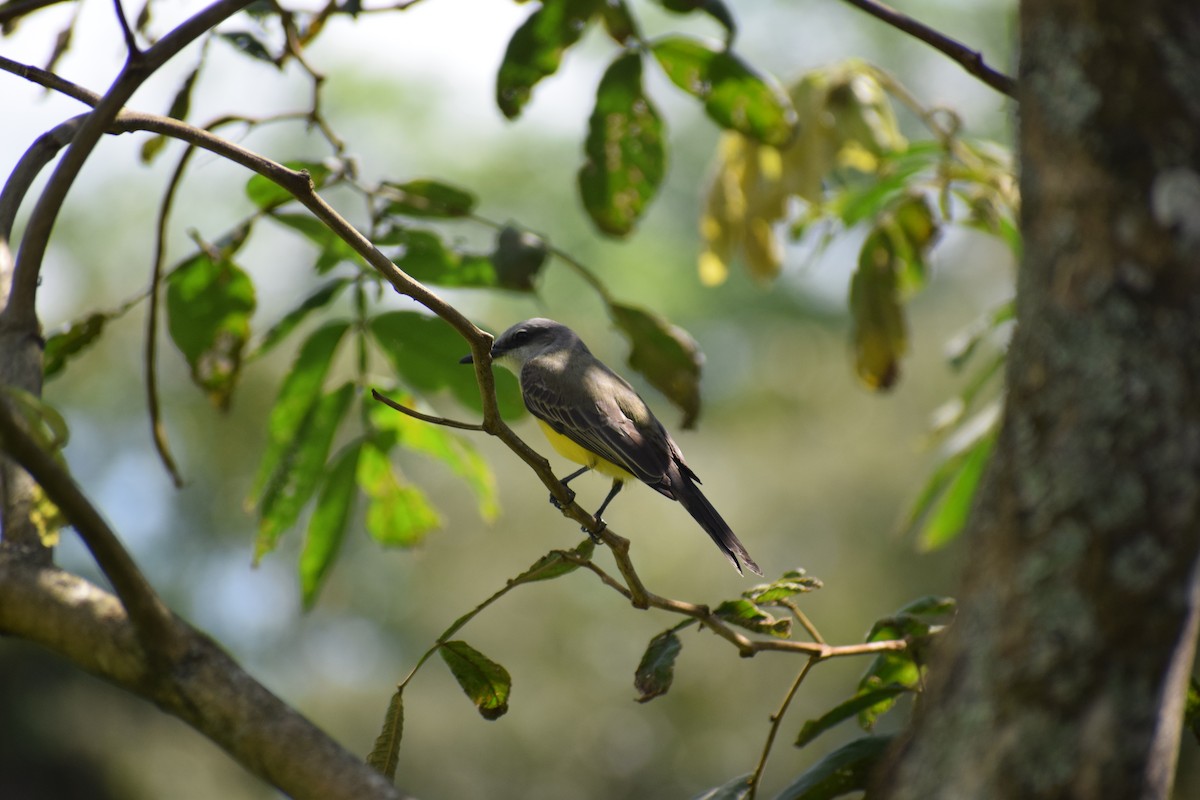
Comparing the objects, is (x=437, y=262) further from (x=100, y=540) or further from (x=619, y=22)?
(x=100, y=540)

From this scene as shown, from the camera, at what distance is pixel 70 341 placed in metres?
2.89

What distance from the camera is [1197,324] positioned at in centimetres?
130

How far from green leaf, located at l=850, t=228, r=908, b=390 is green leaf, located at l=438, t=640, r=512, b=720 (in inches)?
79.2

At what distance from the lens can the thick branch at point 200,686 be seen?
4.85 ft

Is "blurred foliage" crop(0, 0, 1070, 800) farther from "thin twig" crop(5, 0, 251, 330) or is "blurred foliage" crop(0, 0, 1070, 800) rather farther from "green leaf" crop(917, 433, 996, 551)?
"thin twig" crop(5, 0, 251, 330)

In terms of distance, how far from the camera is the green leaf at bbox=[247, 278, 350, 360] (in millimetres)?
3102

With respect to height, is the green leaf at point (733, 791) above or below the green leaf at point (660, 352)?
below

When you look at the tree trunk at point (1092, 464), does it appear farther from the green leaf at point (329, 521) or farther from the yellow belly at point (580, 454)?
the yellow belly at point (580, 454)

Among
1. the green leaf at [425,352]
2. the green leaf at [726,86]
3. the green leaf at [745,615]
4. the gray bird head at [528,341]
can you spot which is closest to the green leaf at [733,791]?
the green leaf at [745,615]

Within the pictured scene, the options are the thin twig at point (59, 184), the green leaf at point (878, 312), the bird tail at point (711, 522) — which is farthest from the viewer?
the green leaf at point (878, 312)

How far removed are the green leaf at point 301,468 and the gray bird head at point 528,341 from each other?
1881 millimetres

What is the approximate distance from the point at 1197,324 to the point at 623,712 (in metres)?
9.37

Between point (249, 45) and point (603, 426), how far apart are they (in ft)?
5.97

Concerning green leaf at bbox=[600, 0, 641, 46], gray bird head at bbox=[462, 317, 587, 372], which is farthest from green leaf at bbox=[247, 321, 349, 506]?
gray bird head at bbox=[462, 317, 587, 372]
